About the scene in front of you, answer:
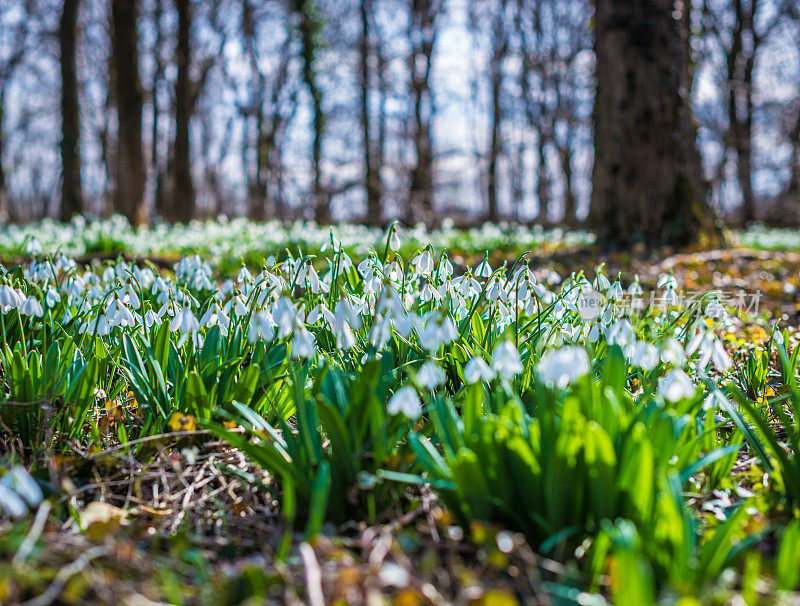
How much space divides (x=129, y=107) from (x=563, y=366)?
1097 centimetres

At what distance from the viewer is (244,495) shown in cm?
176

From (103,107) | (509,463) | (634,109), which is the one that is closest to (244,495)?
(509,463)

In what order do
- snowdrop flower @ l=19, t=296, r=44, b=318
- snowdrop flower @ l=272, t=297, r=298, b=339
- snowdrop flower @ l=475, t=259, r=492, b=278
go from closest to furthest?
snowdrop flower @ l=272, t=297, r=298, b=339, snowdrop flower @ l=19, t=296, r=44, b=318, snowdrop flower @ l=475, t=259, r=492, b=278

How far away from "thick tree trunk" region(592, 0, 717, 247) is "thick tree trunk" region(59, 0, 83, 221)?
8580 millimetres

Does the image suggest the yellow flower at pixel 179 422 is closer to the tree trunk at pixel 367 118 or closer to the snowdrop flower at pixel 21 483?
the snowdrop flower at pixel 21 483

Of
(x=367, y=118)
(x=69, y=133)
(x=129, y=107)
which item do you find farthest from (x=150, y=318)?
(x=367, y=118)

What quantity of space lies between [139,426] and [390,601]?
4.32ft

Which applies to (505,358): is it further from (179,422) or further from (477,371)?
(179,422)

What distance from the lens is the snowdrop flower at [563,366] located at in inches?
53.1

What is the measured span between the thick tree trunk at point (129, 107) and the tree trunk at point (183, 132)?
3.74ft

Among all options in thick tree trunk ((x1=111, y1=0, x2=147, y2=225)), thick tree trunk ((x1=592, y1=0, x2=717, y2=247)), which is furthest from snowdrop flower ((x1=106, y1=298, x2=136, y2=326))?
thick tree trunk ((x1=111, y1=0, x2=147, y2=225))

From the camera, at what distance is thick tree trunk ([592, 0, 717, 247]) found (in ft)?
20.3

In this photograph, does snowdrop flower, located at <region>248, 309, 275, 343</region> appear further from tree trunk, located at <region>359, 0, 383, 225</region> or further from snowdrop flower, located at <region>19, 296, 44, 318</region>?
tree trunk, located at <region>359, 0, 383, 225</region>

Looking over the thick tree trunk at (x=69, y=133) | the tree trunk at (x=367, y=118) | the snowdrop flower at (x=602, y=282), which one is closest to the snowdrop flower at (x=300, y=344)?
the snowdrop flower at (x=602, y=282)
